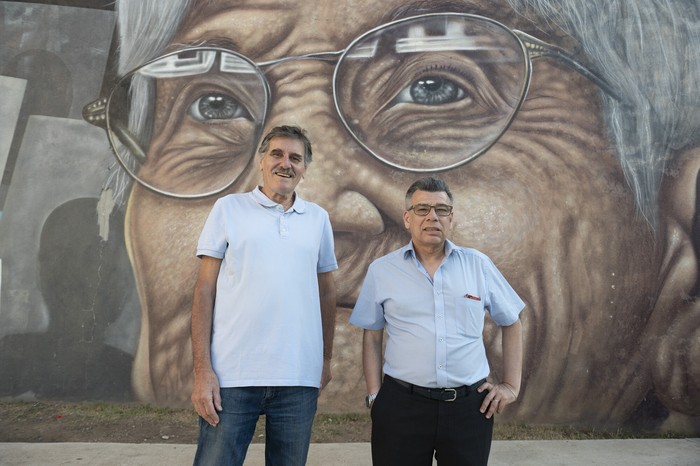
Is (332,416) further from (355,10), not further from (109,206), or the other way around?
(355,10)

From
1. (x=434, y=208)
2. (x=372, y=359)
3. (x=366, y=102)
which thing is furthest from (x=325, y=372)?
(x=366, y=102)

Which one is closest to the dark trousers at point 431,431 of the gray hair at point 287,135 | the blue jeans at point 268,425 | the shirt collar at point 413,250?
the blue jeans at point 268,425

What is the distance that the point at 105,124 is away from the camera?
483 centimetres

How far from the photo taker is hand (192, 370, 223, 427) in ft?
6.72

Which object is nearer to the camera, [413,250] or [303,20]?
[413,250]

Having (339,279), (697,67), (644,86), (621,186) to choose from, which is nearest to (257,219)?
(339,279)

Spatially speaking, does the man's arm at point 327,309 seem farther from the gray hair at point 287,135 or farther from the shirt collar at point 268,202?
the gray hair at point 287,135

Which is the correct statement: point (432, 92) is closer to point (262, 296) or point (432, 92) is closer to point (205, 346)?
point (262, 296)

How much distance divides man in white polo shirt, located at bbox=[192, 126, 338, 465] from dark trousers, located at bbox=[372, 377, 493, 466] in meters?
0.33

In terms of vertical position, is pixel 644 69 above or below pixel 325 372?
above

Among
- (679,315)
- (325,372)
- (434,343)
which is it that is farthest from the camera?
(679,315)

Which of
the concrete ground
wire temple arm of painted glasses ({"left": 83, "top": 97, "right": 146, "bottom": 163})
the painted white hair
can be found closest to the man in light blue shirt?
the concrete ground

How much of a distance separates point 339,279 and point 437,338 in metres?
2.56

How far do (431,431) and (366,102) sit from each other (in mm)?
3310
